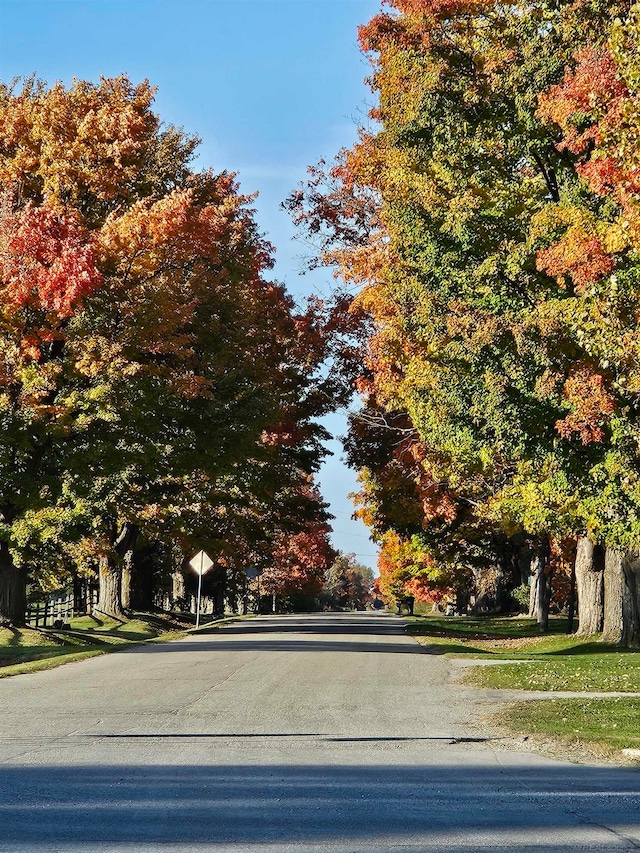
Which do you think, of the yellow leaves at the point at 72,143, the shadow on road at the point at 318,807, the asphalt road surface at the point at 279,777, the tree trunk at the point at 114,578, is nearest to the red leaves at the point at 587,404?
the asphalt road surface at the point at 279,777

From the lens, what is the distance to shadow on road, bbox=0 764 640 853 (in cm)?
597

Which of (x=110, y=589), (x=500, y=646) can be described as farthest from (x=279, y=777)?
(x=110, y=589)

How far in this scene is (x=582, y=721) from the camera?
11656 mm

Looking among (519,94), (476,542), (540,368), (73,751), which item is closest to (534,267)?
(540,368)

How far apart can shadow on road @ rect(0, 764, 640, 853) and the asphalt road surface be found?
0.02 metres

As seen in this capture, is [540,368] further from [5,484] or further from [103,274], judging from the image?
[5,484]

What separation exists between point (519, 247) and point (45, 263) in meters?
10.6

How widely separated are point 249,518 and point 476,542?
1063cm

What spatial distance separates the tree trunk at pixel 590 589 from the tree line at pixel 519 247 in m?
8.18

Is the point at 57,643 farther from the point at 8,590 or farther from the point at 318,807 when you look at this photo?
the point at 318,807

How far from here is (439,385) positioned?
62.1 feet

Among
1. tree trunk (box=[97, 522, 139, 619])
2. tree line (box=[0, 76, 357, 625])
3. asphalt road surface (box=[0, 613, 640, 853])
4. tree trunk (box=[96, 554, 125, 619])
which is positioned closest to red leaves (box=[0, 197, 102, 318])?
tree line (box=[0, 76, 357, 625])

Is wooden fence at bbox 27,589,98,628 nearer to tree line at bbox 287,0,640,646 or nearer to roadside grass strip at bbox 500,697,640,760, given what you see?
tree line at bbox 287,0,640,646

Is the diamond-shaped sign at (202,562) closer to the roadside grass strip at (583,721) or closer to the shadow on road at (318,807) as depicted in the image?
the roadside grass strip at (583,721)
